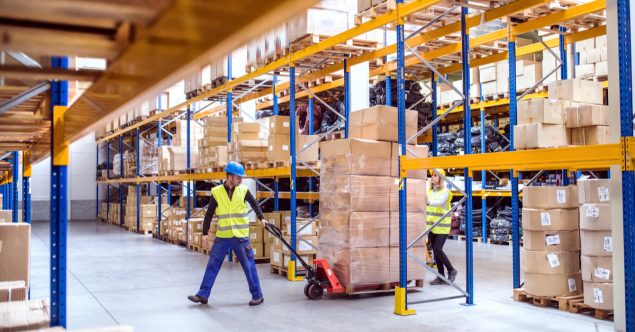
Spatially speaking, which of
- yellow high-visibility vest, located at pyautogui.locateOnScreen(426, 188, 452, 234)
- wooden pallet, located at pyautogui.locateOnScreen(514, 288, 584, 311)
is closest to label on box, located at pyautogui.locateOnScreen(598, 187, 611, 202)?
wooden pallet, located at pyautogui.locateOnScreen(514, 288, 584, 311)

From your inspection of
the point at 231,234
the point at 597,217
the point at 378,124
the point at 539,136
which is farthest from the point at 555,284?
the point at 231,234

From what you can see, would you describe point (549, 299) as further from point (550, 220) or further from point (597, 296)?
point (550, 220)

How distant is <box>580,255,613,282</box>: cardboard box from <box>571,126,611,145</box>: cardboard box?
134cm

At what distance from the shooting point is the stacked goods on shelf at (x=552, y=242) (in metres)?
7.24

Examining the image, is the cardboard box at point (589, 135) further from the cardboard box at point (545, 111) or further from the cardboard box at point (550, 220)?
the cardboard box at point (550, 220)

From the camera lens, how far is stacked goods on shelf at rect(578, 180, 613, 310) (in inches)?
262

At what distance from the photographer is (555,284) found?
7.24 m

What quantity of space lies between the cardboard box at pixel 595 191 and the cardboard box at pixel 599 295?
94cm

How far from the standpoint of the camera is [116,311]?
24.0 ft

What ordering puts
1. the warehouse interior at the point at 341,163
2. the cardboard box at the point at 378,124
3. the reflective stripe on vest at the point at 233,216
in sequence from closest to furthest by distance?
the warehouse interior at the point at 341,163 < the reflective stripe on vest at the point at 233,216 < the cardboard box at the point at 378,124

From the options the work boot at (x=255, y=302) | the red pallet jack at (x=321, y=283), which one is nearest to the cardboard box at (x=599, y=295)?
the red pallet jack at (x=321, y=283)

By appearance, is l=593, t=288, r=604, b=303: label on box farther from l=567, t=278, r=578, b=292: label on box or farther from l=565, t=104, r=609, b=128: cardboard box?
l=565, t=104, r=609, b=128: cardboard box

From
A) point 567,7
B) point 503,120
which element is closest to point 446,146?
point 503,120

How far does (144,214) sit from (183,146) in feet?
12.7
